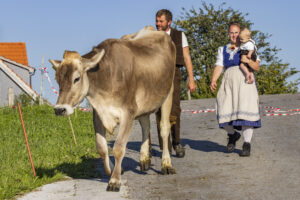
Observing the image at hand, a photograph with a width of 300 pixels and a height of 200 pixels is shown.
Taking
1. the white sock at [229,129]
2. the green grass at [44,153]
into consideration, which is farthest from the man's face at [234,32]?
the green grass at [44,153]

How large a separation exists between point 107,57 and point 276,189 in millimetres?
2631

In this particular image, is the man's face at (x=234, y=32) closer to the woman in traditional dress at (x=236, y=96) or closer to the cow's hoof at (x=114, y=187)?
the woman in traditional dress at (x=236, y=96)

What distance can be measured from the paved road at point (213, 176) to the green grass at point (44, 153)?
0.50 metres

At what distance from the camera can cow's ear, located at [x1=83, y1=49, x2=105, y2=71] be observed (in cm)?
632

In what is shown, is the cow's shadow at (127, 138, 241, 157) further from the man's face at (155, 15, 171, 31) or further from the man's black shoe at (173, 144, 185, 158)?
the man's face at (155, 15, 171, 31)

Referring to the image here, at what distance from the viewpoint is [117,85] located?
674cm

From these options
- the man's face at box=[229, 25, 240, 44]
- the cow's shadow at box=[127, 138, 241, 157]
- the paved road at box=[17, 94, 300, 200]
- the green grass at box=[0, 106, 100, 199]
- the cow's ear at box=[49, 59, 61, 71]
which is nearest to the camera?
the cow's ear at box=[49, 59, 61, 71]

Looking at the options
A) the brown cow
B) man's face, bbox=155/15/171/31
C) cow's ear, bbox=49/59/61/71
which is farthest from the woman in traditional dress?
cow's ear, bbox=49/59/61/71

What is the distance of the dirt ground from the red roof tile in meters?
31.1

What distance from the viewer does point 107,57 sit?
677cm

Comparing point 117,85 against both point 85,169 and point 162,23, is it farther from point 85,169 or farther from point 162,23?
point 162,23

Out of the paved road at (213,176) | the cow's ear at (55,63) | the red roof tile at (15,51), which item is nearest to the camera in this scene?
the cow's ear at (55,63)

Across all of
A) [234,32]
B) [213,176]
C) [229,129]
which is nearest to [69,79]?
[213,176]

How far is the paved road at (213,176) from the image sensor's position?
21.6 feet
